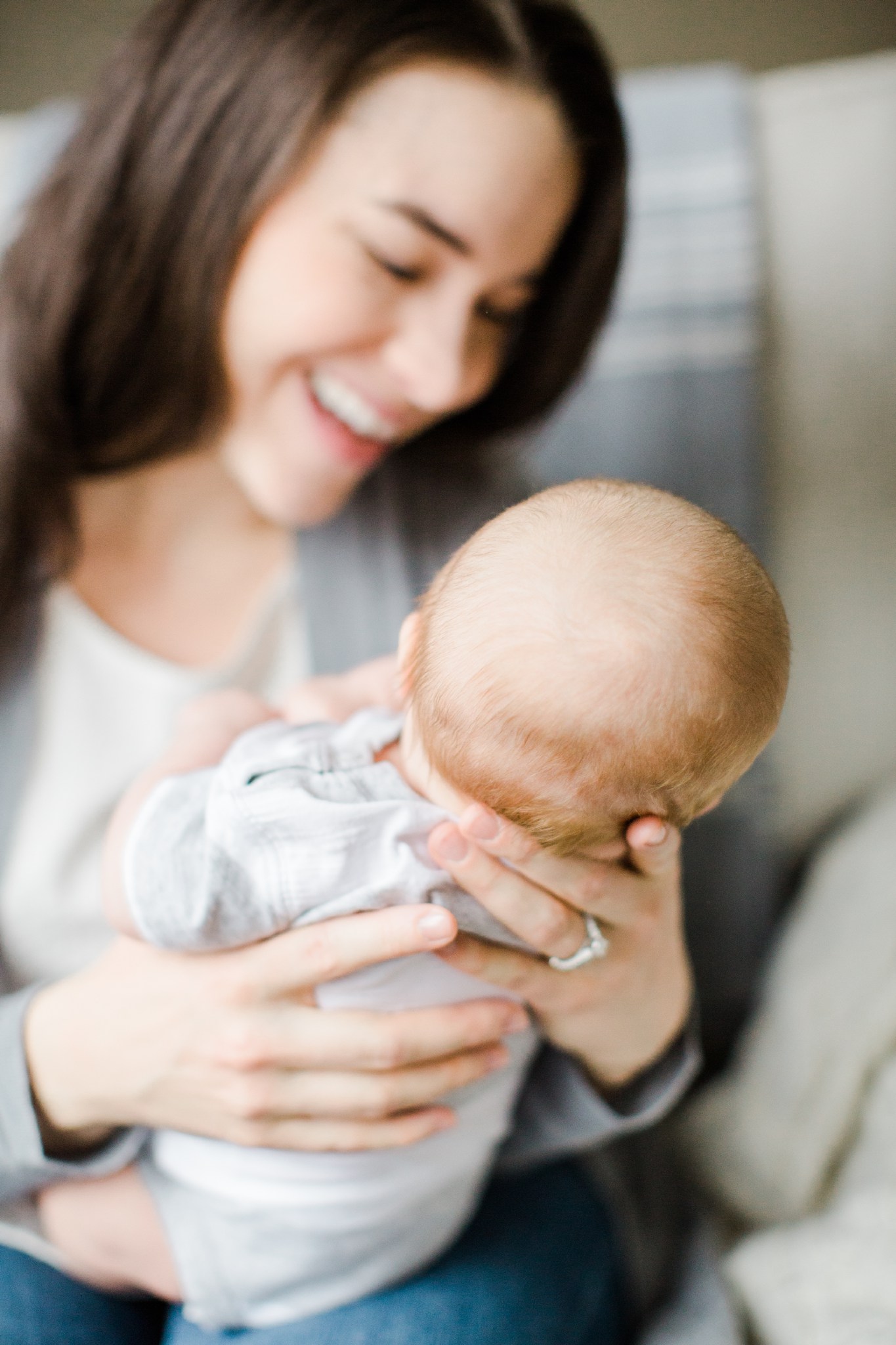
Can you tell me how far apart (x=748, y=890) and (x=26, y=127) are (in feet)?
4.06

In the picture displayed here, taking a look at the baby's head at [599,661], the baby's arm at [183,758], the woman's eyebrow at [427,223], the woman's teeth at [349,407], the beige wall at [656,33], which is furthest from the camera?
the beige wall at [656,33]

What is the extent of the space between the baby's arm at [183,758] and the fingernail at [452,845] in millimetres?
202

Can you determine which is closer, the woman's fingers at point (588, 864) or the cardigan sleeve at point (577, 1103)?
the woman's fingers at point (588, 864)

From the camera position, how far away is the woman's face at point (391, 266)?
78 centimetres

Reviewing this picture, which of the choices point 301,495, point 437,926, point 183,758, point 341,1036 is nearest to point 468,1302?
point 341,1036

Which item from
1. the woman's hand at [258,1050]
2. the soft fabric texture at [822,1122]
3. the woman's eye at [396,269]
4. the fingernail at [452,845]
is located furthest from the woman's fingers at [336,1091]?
the woman's eye at [396,269]

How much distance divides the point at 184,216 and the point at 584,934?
72 centimetres

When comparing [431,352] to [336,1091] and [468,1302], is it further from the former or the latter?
[468,1302]

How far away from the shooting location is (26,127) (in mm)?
1111

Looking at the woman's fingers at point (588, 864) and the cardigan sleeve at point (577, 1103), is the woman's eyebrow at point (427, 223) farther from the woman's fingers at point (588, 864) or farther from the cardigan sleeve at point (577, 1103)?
the cardigan sleeve at point (577, 1103)

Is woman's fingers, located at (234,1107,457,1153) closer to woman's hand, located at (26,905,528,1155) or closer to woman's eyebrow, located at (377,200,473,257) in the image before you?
woman's hand, located at (26,905,528,1155)

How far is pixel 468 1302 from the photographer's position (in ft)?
2.53

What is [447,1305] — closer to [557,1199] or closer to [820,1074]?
[557,1199]

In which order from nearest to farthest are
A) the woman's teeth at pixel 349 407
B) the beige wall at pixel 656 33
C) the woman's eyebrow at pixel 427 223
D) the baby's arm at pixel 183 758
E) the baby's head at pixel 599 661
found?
the baby's head at pixel 599 661 < the baby's arm at pixel 183 758 < the woman's eyebrow at pixel 427 223 < the woman's teeth at pixel 349 407 < the beige wall at pixel 656 33
